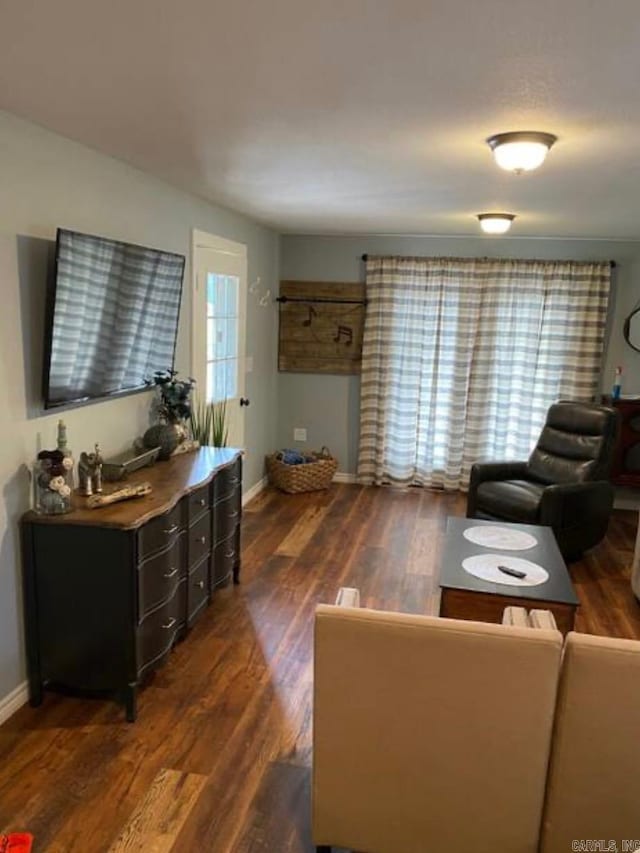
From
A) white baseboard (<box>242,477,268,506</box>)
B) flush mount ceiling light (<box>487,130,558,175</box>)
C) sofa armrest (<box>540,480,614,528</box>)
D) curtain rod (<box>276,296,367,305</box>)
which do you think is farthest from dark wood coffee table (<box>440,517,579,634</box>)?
curtain rod (<box>276,296,367,305</box>)

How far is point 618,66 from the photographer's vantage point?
5.52ft

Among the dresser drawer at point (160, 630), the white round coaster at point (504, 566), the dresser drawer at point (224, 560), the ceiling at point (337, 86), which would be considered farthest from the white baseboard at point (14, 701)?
the ceiling at point (337, 86)

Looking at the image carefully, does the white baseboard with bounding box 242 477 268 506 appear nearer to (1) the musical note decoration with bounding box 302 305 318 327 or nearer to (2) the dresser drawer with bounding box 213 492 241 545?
(1) the musical note decoration with bounding box 302 305 318 327

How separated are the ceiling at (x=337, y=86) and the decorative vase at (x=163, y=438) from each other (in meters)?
1.27

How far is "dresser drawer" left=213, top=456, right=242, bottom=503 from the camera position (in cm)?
345

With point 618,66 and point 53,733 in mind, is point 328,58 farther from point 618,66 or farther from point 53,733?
point 53,733

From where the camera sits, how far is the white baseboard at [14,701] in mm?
2557

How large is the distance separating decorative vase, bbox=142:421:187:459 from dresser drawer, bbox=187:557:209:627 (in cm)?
59

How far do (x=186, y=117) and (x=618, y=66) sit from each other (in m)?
1.35

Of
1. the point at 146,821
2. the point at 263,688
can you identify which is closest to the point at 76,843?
the point at 146,821

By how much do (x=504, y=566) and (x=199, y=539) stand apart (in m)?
1.42

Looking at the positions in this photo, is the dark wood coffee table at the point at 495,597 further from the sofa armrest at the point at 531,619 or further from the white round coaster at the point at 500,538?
the sofa armrest at the point at 531,619

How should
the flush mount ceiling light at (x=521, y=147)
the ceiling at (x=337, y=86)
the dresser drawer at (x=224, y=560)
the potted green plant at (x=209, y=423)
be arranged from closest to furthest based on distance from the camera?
the ceiling at (x=337, y=86)
the flush mount ceiling light at (x=521, y=147)
the dresser drawer at (x=224, y=560)
the potted green plant at (x=209, y=423)

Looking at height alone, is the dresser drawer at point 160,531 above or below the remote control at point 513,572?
above
